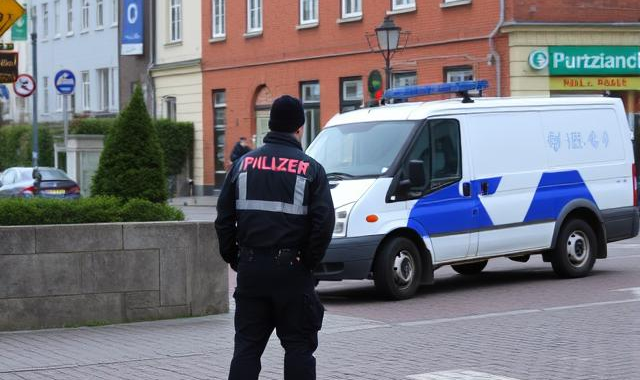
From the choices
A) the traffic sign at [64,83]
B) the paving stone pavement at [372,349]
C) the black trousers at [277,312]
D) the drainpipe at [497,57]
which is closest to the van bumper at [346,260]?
the paving stone pavement at [372,349]

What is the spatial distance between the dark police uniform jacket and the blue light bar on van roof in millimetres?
8797

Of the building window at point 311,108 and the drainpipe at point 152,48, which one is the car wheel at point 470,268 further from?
the drainpipe at point 152,48

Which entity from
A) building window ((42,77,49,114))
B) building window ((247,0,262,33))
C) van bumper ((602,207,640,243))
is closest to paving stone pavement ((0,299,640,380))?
van bumper ((602,207,640,243))

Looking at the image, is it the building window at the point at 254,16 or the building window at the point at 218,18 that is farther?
the building window at the point at 218,18

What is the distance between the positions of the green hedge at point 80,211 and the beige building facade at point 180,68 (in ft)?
110

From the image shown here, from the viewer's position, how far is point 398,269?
48.2 feet

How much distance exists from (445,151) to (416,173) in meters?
0.78

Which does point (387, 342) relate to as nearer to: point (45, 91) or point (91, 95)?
point (91, 95)

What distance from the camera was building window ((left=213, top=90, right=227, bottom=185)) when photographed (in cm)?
4547

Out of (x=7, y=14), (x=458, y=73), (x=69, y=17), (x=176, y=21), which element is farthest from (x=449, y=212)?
(x=69, y=17)

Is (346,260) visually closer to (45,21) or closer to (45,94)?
(45,94)

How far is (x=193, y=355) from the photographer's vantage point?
34.7 ft

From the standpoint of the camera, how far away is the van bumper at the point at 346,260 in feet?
47.1

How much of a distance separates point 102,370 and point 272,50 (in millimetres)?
33150
